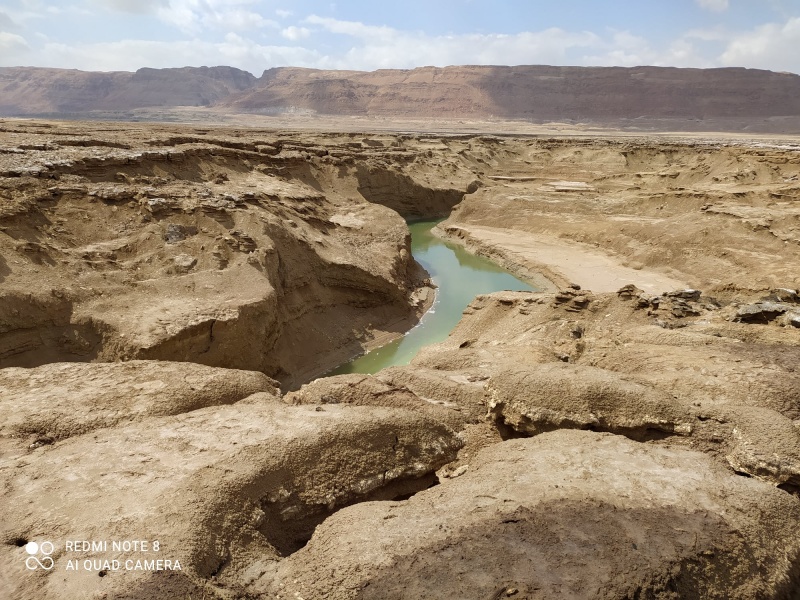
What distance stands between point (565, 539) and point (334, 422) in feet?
8.06

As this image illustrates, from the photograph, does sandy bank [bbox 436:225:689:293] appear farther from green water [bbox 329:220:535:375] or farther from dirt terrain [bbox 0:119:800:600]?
dirt terrain [bbox 0:119:800:600]

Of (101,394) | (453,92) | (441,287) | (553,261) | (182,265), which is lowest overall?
(441,287)

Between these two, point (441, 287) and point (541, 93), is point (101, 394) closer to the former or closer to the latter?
point (441, 287)

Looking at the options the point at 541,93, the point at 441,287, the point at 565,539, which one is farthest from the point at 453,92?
the point at 565,539

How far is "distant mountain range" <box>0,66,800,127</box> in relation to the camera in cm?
9381

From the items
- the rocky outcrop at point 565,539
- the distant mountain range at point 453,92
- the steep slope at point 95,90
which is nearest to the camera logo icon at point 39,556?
the rocky outcrop at point 565,539

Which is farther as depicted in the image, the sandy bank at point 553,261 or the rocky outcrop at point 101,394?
the sandy bank at point 553,261

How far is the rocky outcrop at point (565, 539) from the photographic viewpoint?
11.6 ft

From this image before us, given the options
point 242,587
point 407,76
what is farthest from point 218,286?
point 407,76

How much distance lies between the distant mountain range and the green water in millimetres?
82912

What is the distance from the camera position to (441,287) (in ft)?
64.5

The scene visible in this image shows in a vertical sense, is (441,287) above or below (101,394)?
below

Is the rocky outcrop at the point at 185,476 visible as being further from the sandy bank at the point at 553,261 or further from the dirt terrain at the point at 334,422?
the sandy bank at the point at 553,261

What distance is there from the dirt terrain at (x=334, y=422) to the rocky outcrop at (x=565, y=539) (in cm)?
2
